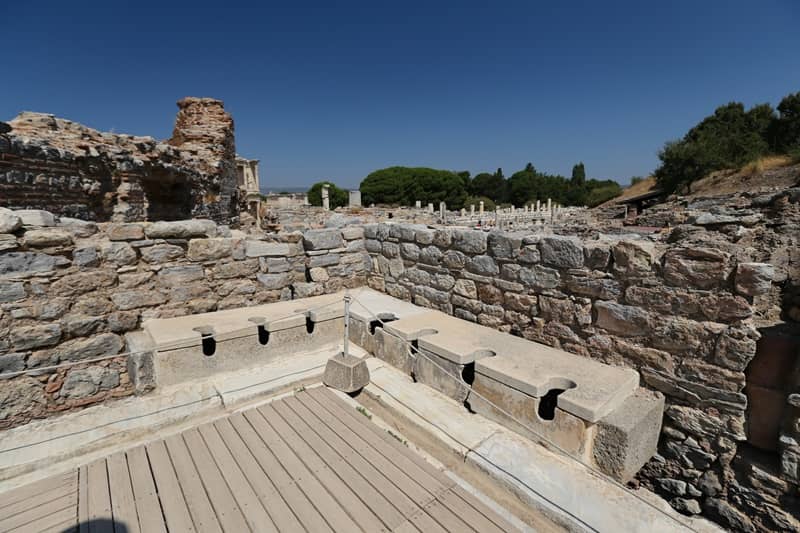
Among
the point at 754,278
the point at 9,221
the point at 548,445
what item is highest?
the point at 9,221

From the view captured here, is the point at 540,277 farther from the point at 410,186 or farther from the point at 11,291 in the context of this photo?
the point at 410,186

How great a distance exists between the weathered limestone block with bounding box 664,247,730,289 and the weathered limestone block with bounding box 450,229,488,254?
163 centimetres

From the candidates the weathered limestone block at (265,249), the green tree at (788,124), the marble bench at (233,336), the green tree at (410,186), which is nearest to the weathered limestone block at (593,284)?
the marble bench at (233,336)

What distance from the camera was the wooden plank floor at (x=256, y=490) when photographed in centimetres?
182

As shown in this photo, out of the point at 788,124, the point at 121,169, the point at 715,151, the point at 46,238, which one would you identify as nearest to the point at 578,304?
the point at 46,238

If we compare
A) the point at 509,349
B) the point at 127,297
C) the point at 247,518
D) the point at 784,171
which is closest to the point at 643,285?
the point at 509,349

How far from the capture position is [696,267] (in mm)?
2605

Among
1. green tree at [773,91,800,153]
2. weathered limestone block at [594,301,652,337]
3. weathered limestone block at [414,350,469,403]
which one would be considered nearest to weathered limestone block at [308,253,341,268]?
weathered limestone block at [414,350,469,403]

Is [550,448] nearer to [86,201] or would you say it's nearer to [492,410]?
[492,410]

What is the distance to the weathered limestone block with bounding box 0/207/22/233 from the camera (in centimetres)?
301

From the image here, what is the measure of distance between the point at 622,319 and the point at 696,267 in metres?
0.63

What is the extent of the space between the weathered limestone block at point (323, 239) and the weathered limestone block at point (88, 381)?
239 centimetres

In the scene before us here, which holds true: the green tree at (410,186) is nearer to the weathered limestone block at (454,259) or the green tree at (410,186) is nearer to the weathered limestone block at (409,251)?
the weathered limestone block at (409,251)

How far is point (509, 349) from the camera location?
3285mm
